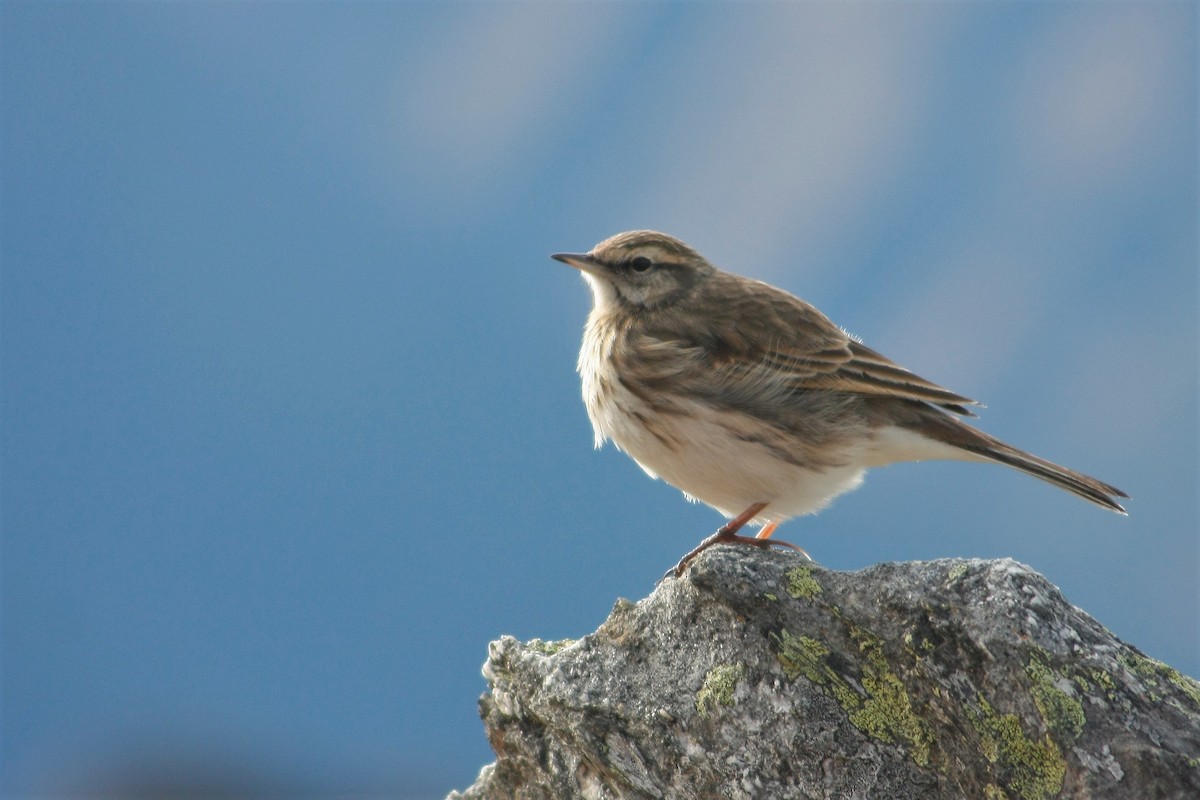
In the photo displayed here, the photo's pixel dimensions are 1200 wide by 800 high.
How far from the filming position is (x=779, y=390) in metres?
6.09

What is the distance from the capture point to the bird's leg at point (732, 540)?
5226mm

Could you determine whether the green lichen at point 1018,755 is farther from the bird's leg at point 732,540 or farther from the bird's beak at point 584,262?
the bird's beak at point 584,262

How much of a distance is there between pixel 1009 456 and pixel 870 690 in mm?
2514

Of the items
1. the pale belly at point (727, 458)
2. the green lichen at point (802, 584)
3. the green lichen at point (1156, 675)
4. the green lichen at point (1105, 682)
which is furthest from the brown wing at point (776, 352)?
the green lichen at point (1105, 682)

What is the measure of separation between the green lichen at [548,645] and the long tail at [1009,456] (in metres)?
2.47

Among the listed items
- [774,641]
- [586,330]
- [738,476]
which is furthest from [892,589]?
[586,330]

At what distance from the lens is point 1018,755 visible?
3.58 meters

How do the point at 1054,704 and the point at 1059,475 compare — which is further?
the point at 1059,475

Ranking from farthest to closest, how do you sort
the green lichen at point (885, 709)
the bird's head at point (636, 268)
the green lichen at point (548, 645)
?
the bird's head at point (636, 268), the green lichen at point (548, 645), the green lichen at point (885, 709)

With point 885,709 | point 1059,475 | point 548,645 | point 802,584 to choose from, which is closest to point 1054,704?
point 885,709

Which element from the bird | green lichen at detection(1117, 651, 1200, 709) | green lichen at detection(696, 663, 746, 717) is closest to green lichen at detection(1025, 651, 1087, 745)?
green lichen at detection(1117, 651, 1200, 709)

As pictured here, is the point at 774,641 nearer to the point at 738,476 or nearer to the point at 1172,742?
the point at 1172,742

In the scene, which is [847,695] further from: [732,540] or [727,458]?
[727,458]

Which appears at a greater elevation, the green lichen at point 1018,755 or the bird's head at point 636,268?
the bird's head at point 636,268
